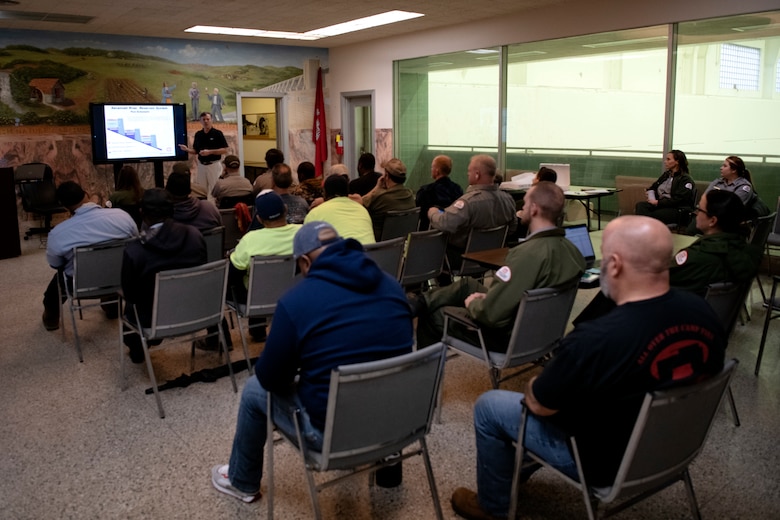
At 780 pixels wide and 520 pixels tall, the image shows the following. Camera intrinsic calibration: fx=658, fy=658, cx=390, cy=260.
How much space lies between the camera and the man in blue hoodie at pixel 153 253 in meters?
3.66

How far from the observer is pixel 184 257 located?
382cm

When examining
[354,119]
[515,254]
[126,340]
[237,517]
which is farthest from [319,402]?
[354,119]

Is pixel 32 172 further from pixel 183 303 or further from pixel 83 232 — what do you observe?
pixel 183 303

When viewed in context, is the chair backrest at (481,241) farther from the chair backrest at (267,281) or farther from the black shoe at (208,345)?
the black shoe at (208,345)

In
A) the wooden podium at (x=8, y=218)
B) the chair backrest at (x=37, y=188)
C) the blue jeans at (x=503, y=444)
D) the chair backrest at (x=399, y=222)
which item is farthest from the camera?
the chair backrest at (x=37, y=188)

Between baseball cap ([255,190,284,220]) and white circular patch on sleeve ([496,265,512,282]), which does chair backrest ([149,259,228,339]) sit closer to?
baseball cap ([255,190,284,220])

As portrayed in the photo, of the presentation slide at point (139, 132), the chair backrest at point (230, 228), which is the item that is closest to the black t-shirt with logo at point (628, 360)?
the chair backrest at point (230, 228)

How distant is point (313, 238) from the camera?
2301mm

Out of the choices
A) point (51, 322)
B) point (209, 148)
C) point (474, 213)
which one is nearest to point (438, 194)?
point (474, 213)

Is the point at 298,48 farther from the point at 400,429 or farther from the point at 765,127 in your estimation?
the point at 400,429

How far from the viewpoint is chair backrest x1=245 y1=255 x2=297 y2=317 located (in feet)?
12.6

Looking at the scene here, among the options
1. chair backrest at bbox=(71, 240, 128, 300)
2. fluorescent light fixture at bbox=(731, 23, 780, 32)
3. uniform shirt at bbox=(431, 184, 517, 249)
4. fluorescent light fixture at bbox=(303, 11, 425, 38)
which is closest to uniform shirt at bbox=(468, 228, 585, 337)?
uniform shirt at bbox=(431, 184, 517, 249)

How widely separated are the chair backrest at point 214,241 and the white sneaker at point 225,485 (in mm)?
2008

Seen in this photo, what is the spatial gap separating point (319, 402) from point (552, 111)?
7.53m
